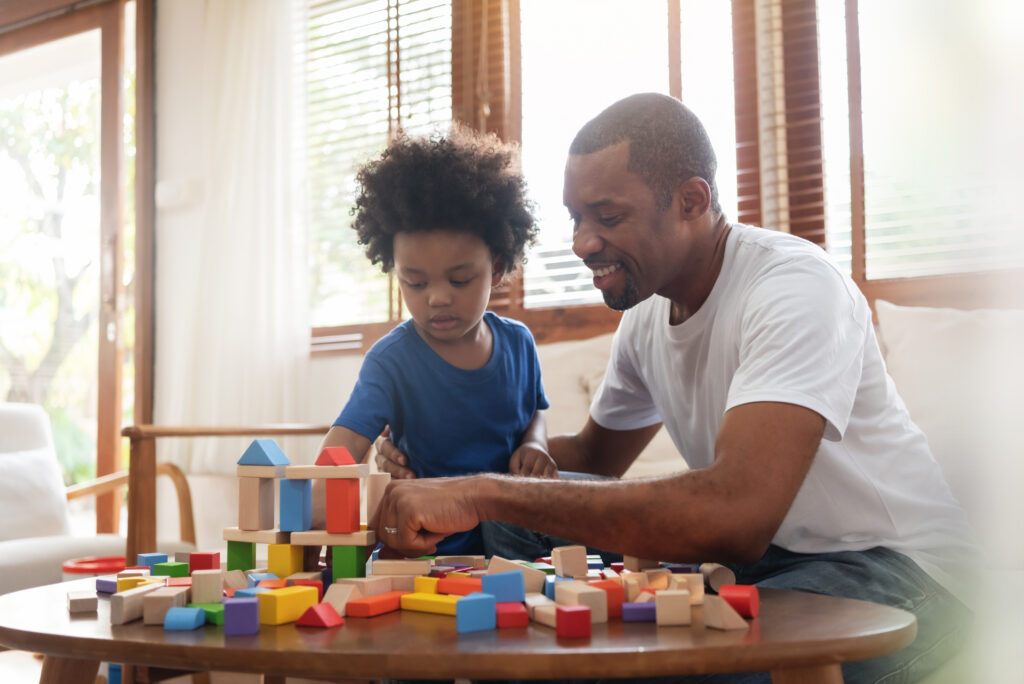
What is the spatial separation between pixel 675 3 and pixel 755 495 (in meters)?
2.63

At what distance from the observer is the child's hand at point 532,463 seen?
1.62m

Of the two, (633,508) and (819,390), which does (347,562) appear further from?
(819,390)

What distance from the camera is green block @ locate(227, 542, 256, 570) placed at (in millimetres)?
1155

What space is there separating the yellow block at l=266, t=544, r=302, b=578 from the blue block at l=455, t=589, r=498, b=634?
32 centimetres

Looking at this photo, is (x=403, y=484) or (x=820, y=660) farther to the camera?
(x=403, y=484)

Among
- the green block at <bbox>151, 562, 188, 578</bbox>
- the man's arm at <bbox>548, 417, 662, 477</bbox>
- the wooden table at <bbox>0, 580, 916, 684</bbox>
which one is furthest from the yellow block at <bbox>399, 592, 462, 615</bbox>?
the man's arm at <bbox>548, 417, 662, 477</bbox>

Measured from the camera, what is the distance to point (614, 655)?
75 centimetres

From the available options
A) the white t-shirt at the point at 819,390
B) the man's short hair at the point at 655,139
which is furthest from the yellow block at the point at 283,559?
the man's short hair at the point at 655,139

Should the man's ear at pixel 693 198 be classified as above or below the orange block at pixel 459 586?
above

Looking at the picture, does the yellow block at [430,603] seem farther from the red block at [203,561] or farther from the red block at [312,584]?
the red block at [203,561]

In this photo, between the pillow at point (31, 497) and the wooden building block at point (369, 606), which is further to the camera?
the pillow at point (31, 497)

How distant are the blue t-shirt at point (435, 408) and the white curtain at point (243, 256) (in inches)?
92.8

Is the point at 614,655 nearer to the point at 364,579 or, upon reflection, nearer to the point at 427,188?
the point at 364,579

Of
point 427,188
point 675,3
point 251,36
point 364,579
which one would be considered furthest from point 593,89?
point 364,579
